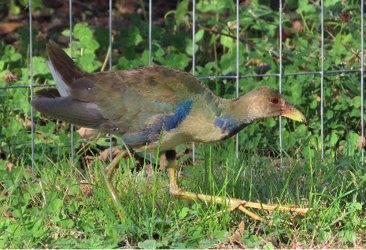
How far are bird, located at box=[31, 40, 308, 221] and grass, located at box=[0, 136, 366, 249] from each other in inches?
5.2

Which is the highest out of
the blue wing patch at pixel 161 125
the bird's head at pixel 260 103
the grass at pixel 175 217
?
the bird's head at pixel 260 103

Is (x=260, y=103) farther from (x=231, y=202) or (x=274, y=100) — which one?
(x=231, y=202)

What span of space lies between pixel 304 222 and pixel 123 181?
4.13ft

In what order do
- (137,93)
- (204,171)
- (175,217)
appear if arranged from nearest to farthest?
(175,217) → (137,93) → (204,171)

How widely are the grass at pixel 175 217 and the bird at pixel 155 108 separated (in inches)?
5.2

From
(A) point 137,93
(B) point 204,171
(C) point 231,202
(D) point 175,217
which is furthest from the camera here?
(B) point 204,171

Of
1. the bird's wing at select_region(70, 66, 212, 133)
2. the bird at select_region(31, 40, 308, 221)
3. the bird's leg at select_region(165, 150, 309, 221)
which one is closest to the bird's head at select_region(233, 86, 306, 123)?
the bird at select_region(31, 40, 308, 221)

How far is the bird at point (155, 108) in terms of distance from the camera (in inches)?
132

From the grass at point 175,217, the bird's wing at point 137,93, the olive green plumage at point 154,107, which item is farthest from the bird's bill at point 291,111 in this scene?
the bird's wing at point 137,93

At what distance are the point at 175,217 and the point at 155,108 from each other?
62cm

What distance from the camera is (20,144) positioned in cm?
438

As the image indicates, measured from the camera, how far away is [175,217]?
3150 mm

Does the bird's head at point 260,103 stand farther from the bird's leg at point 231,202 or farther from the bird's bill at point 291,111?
the bird's leg at point 231,202

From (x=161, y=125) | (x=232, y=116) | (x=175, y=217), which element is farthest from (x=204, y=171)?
(x=175, y=217)
